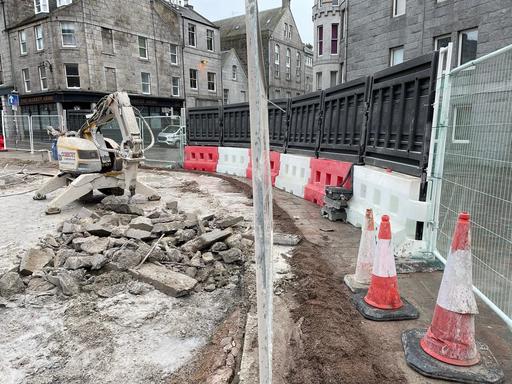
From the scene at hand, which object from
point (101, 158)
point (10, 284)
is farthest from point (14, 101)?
point (10, 284)

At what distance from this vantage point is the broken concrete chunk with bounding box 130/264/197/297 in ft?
14.4

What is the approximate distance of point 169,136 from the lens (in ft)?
62.0

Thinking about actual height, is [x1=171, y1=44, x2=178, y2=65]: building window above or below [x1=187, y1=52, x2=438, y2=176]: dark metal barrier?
above

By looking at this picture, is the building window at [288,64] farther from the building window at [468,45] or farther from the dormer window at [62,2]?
the building window at [468,45]

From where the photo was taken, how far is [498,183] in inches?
137

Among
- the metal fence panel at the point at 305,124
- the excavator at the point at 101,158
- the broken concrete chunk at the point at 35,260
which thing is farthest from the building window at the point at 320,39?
the broken concrete chunk at the point at 35,260

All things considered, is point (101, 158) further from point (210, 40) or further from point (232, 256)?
point (210, 40)

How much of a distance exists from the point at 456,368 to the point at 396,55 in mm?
16756

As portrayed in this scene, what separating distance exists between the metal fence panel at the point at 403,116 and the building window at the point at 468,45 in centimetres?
961

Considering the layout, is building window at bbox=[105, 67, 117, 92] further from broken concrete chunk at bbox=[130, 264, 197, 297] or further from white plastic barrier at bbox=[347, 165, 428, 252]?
broken concrete chunk at bbox=[130, 264, 197, 297]

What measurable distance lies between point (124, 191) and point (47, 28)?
25.7 metres

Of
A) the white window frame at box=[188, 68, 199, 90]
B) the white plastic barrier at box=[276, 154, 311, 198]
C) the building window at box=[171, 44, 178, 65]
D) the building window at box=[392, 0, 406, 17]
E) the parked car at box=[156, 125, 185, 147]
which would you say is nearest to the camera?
the white plastic barrier at box=[276, 154, 311, 198]

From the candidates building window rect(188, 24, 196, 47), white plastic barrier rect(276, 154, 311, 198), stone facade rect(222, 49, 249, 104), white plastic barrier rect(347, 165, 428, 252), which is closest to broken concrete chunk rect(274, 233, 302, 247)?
white plastic barrier rect(347, 165, 428, 252)

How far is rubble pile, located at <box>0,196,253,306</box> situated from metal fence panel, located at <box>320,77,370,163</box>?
8.40ft
